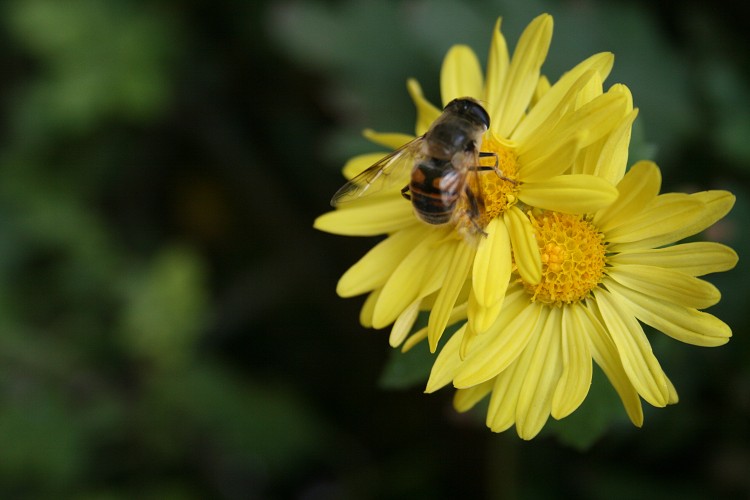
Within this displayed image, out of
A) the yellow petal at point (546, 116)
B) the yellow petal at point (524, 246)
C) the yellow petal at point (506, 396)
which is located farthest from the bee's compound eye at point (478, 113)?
the yellow petal at point (506, 396)

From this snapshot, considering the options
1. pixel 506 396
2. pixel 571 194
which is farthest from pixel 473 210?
pixel 506 396

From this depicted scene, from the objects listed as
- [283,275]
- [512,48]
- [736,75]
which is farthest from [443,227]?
[283,275]

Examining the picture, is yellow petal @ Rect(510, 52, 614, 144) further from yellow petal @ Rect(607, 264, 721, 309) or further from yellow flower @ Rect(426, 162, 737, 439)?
yellow petal @ Rect(607, 264, 721, 309)

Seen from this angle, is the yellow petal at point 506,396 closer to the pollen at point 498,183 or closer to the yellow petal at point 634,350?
the yellow petal at point 634,350

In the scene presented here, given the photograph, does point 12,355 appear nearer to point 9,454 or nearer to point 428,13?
point 9,454

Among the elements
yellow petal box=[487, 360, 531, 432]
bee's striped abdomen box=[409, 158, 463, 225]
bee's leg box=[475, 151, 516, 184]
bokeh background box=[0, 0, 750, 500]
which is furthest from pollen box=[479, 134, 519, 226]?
bokeh background box=[0, 0, 750, 500]

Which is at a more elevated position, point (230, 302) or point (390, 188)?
point (230, 302)
